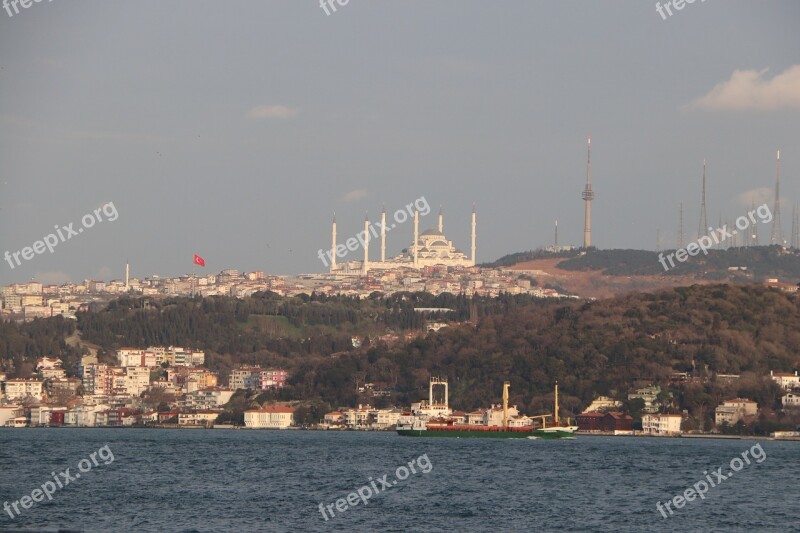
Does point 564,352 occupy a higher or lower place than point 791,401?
higher

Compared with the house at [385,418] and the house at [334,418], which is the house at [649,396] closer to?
the house at [385,418]

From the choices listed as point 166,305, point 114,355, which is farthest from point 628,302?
point 166,305

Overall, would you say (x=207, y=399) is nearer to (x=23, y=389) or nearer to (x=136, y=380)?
(x=136, y=380)

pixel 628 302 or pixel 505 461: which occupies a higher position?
pixel 628 302

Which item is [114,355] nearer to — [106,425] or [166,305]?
[166,305]

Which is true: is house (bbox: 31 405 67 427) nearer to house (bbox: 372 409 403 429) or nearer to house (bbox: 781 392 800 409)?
house (bbox: 372 409 403 429)

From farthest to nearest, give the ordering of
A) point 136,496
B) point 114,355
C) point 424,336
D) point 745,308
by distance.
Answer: point 114,355 < point 424,336 < point 745,308 < point 136,496
